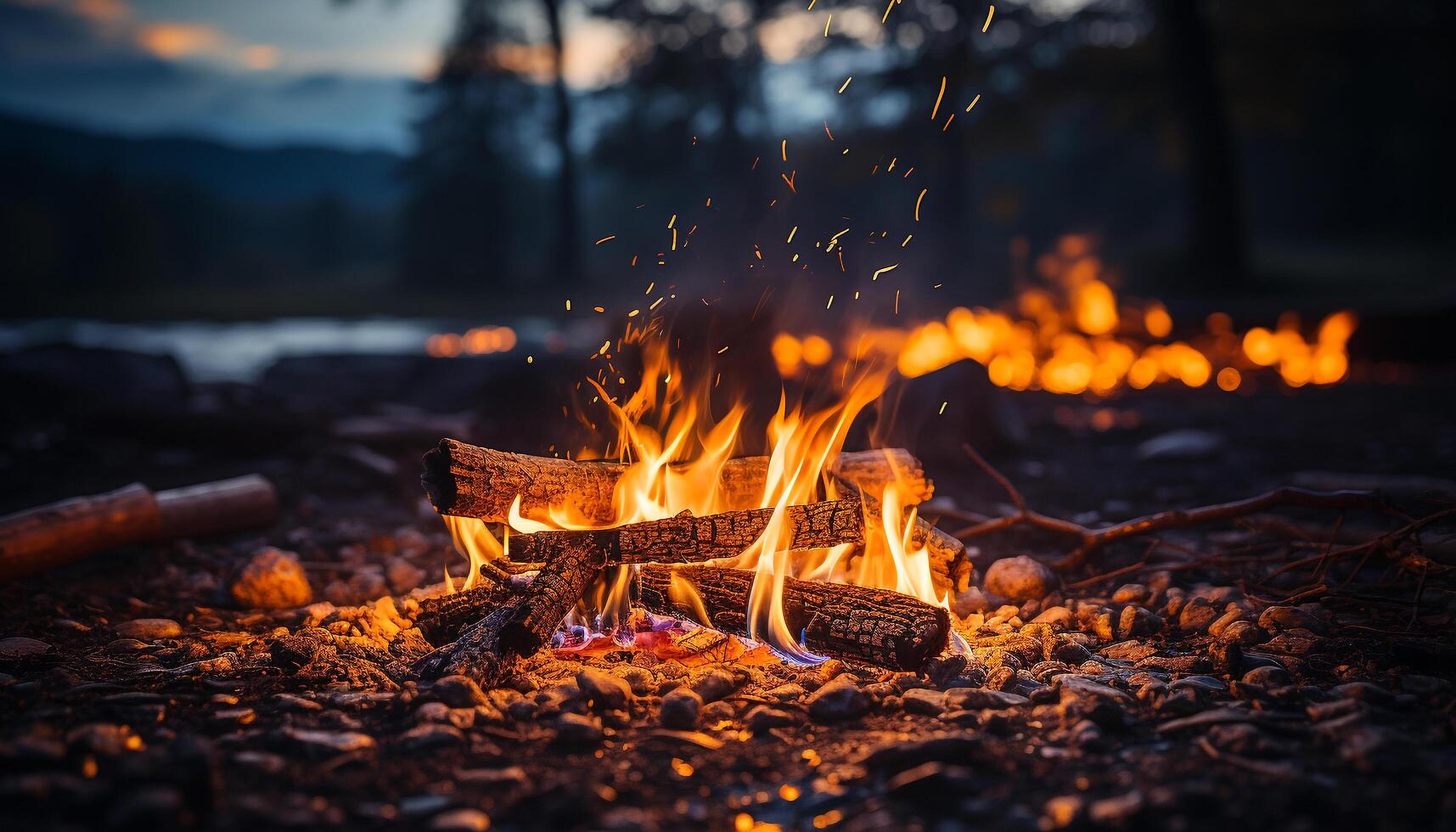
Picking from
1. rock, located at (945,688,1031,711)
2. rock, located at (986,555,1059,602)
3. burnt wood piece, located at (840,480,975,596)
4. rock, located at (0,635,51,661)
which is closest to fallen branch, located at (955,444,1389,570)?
rock, located at (986,555,1059,602)

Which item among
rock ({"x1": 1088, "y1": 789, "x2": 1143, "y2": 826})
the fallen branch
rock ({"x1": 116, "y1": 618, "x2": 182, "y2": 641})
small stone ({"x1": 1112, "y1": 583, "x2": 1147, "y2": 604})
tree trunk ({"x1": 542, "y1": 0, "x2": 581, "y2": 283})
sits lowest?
rock ({"x1": 1088, "y1": 789, "x2": 1143, "y2": 826})

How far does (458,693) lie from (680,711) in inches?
24.0

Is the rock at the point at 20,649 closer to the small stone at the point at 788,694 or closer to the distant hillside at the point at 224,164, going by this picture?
the small stone at the point at 788,694

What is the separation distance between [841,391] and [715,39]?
82.3 feet

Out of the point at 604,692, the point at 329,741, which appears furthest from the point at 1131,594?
the point at 329,741

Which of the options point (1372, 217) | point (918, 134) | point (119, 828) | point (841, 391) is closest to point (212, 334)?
point (918, 134)

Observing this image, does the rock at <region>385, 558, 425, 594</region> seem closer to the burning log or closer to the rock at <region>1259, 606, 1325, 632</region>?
the burning log

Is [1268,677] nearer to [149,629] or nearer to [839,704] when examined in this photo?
[839,704]

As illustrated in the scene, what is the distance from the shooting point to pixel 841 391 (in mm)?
5004

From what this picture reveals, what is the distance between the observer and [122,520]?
398 centimetres

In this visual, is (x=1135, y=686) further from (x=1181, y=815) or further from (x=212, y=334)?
(x=212, y=334)

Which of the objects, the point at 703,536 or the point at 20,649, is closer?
the point at 20,649

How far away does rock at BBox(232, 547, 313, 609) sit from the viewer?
3623 millimetres

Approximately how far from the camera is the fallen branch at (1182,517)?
11.0ft
